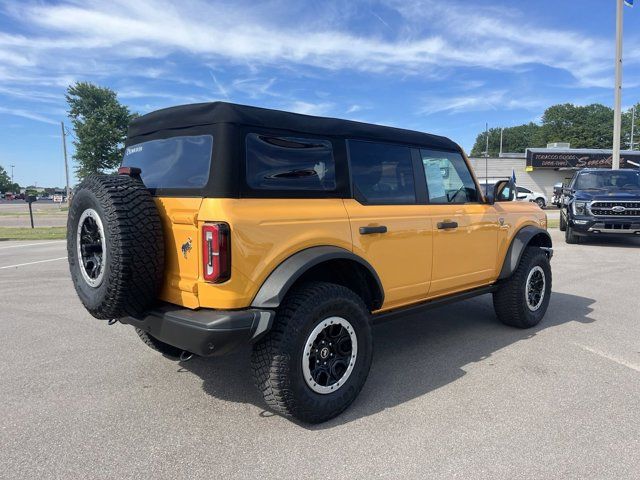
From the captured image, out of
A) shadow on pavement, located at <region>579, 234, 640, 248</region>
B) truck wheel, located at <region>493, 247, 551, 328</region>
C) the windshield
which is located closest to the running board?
truck wheel, located at <region>493, 247, 551, 328</region>

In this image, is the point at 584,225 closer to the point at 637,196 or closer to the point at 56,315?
the point at 637,196

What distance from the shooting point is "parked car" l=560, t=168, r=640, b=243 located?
427 inches

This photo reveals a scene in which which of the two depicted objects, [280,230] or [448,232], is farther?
[448,232]

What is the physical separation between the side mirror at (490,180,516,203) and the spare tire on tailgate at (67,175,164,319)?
325 cm

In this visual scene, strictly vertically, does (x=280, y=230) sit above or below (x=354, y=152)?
below

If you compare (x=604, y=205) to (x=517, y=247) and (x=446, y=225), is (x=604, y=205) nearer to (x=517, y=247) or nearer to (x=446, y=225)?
(x=517, y=247)

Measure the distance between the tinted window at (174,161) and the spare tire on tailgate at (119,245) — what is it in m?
0.23

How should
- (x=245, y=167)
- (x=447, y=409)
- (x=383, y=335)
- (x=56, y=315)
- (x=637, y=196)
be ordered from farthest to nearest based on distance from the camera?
1. (x=637, y=196)
2. (x=56, y=315)
3. (x=383, y=335)
4. (x=447, y=409)
5. (x=245, y=167)

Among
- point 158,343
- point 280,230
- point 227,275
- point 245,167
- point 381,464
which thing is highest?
point 245,167

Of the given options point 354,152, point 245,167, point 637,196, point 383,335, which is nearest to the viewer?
point 245,167

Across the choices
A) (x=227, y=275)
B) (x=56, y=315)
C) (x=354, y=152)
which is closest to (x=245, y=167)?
(x=227, y=275)

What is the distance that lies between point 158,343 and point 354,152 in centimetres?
226

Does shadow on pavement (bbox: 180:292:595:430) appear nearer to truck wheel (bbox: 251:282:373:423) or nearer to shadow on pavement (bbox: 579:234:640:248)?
truck wheel (bbox: 251:282:373:423)

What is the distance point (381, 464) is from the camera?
255cm
